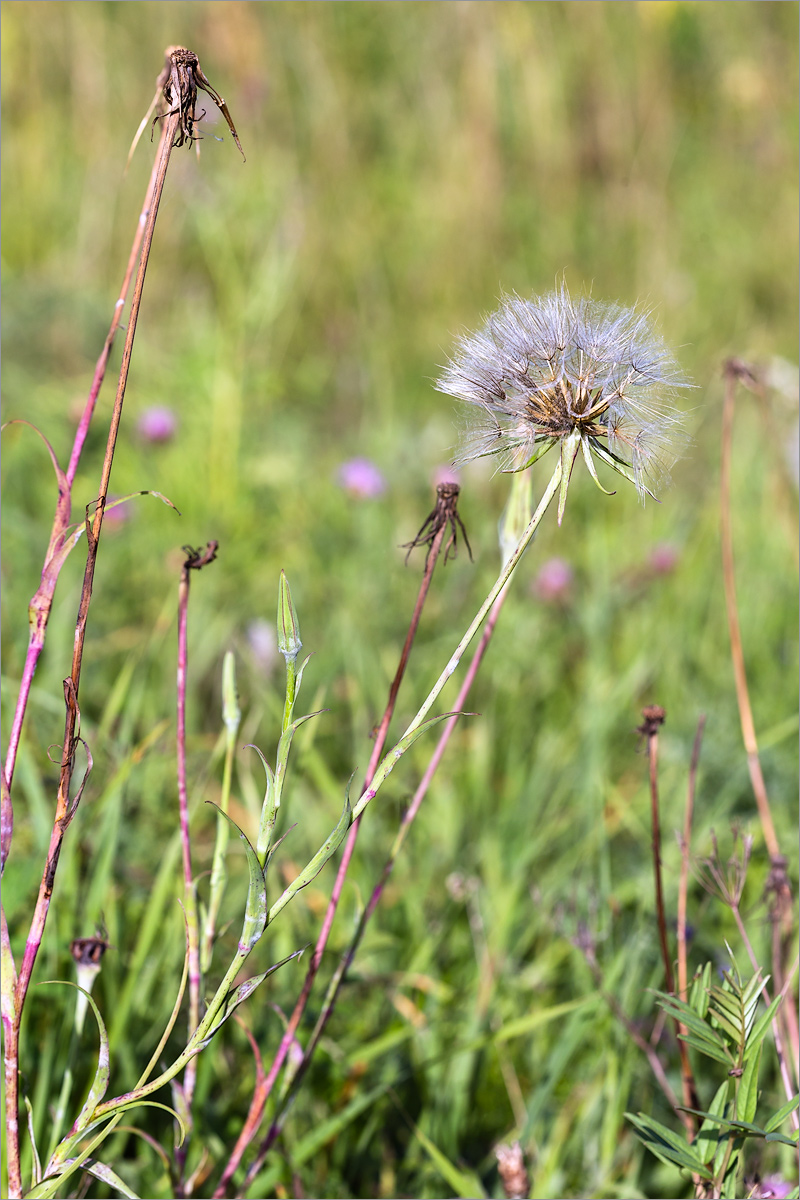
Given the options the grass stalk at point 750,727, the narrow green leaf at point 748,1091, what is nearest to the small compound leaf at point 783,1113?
the narrow green leaf at point 748,1091

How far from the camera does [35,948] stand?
64cm

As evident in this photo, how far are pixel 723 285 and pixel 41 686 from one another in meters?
3.40

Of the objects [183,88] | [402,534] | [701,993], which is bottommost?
[701,993]

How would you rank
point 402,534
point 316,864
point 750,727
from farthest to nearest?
point 402,534, point 750,727, point 316,864

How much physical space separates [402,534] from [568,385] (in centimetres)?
190

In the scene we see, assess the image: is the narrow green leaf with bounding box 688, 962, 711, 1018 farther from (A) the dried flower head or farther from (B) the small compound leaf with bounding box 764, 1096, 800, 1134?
(A) the dried flower head

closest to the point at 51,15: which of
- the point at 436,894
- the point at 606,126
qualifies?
the point at 606,126

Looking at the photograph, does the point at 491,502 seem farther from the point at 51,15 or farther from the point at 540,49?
the point at 51,15

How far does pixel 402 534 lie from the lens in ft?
8.38

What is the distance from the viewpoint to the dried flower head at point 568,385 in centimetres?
64

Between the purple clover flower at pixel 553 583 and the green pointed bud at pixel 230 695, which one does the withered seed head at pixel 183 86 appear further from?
the purple clover flower at pixel 553 583

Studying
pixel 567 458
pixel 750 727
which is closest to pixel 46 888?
pixel 567 458

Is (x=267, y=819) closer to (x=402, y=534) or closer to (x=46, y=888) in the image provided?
(x=46, y=888)

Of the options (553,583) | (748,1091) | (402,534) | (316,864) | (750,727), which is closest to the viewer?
(316,864)
